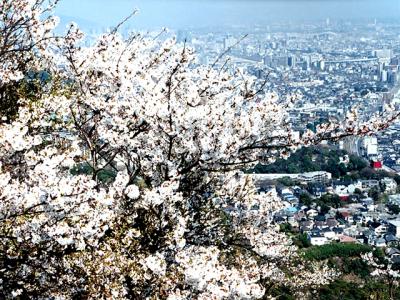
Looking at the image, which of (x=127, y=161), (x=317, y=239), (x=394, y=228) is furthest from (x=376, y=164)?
(x=127, y=161)

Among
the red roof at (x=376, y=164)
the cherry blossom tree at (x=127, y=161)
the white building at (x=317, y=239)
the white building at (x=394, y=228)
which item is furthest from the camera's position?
the red roof at (x=376, y=164)

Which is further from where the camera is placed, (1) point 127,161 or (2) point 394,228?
(2) point 394,228

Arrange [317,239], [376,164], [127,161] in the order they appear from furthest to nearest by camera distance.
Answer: [376,164] → [317,239] → [127,161]

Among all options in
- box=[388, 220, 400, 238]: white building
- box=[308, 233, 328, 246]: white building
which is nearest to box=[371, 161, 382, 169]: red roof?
box=[388, 220, 400, 238]: white building

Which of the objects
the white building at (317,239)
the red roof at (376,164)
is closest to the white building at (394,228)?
the white building at (317,239)

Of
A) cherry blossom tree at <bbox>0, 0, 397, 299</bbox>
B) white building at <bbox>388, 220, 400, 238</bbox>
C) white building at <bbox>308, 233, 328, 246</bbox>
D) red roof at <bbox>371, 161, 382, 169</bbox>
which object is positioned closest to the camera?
cherry blossom tree at <bbox>0, 0, 397, 299</bbox>

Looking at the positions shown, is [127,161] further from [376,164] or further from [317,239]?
[376,164]

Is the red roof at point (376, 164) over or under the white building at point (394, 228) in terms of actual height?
under

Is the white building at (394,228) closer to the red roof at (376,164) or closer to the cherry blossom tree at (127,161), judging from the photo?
the red roof at (376,164)

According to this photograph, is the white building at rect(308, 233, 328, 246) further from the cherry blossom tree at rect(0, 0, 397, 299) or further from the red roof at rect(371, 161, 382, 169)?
the cherry blossom tree at rect(0, 0, 397, 299)
